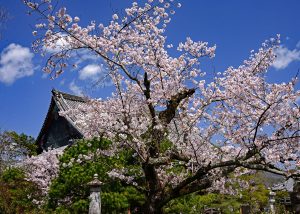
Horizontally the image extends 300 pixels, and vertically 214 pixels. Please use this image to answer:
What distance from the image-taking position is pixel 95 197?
10414 millimetres

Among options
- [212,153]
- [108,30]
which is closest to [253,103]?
[212,153]

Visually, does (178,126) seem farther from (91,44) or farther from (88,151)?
(88,151)

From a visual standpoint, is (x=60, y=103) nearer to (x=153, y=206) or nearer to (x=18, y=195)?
(x=18, y=195)

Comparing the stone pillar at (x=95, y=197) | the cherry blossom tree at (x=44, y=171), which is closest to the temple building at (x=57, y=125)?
the cherry blossom tree at (x=44, y=171)

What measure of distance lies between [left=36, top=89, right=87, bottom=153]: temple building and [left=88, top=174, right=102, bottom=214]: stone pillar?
478 inches

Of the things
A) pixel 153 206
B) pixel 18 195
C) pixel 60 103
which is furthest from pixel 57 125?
pixel 153 206

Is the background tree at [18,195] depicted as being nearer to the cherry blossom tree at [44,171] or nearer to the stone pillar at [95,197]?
the cherry blossom tree at [44,171]

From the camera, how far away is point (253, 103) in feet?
27.4

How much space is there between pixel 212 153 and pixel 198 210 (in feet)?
18.2

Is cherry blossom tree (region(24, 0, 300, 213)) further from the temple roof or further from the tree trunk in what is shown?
the temple roof

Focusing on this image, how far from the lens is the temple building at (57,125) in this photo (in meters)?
23.2

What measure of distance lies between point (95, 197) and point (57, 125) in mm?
14884

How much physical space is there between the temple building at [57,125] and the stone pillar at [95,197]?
39.8 feet

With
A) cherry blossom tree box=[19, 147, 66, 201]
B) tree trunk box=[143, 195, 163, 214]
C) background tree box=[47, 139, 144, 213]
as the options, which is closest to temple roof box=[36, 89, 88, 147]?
cherry blossom tree box=[19, 147, 66, 201]
